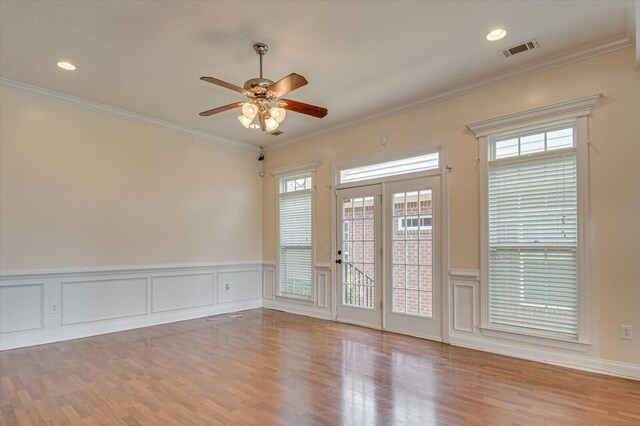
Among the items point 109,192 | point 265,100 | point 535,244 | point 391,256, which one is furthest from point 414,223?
point 109,192

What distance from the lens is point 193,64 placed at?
3873mm

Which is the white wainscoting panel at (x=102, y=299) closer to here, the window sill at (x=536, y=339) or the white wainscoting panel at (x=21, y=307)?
the white wainscoting panel at (x=21, y=307)

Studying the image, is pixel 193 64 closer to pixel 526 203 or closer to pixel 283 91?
pixel 283 91

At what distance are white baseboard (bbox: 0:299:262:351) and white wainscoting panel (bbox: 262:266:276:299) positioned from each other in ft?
1.69

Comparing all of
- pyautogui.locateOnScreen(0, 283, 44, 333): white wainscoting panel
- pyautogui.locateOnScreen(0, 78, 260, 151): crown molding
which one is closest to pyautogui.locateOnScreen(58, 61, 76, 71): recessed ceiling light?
pyautogui.locateOnScreen(0, 78, 260, 151): crown molding

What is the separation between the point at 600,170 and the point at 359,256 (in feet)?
10.1

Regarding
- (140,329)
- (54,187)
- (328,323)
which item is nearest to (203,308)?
(140,329)

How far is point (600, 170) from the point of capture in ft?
11.5

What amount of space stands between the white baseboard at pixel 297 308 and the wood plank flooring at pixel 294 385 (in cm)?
127

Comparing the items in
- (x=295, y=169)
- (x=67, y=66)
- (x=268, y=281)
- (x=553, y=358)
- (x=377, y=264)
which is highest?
(x=67, y=66)

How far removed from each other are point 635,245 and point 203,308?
5.71 meters

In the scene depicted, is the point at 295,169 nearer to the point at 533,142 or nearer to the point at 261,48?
the point at 261,48

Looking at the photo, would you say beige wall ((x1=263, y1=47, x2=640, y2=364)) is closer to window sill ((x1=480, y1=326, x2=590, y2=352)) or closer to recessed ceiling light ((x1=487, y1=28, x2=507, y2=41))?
window sill ((x1=480, y1=326, x2=590, y2=352))

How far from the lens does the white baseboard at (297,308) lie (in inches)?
234
